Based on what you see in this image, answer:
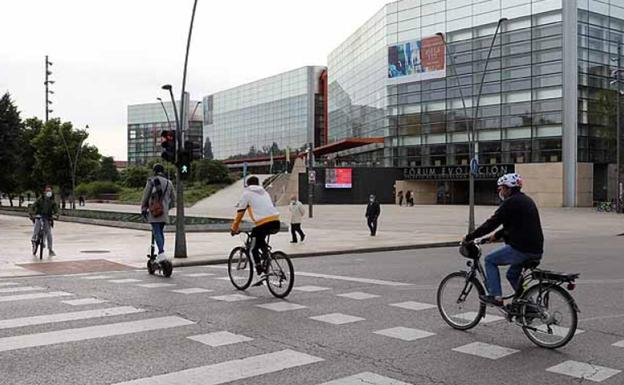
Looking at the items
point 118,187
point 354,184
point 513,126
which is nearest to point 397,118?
point 354,184

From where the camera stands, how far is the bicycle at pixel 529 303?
6.25 m

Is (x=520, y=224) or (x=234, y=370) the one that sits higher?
(x=520, y=224)

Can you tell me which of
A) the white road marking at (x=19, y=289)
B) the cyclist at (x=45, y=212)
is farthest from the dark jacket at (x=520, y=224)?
the cyclist at (x=45, y=212)

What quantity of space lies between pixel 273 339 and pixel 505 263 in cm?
259

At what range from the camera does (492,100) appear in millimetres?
63000

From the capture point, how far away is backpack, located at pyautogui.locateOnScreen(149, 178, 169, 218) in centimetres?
1165

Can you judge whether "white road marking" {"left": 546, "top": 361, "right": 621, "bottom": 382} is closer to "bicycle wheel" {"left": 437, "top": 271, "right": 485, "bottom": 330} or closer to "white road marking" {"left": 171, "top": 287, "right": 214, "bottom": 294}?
"bicycle wheel" {"left": 437, "top": 271, "right": 485, "bottom": 330}

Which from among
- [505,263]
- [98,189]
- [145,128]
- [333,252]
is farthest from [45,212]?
[145,128]

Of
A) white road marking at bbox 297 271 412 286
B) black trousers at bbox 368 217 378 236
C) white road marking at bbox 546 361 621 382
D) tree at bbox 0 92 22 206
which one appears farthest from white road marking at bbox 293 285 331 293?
tree at bbox 0 92 22 206

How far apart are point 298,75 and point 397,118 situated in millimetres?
47906

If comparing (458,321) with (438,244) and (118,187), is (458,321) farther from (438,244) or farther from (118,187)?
(118,187)

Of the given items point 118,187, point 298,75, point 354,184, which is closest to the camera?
point 354,184

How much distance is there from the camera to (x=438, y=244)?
2044cm

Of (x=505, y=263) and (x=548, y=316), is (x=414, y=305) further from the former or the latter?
(x=548, y=316)
